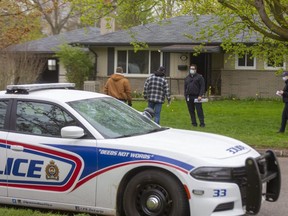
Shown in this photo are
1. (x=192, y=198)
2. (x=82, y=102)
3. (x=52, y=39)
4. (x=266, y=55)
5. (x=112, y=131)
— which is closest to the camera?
(x=192, y=198)

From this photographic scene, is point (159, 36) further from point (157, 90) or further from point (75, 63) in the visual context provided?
point (157, 90)

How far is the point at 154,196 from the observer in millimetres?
5797

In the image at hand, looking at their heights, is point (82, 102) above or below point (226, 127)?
above

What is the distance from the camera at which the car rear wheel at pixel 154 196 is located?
5.68 m

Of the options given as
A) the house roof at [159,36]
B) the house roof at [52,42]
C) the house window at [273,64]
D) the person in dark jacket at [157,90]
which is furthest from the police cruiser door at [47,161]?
the house roof at [52,42]

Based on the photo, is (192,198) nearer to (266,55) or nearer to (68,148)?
(68,148)

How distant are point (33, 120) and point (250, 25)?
1001cm

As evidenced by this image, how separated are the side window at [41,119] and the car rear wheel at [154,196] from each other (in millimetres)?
1123

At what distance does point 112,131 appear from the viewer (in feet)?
21.0

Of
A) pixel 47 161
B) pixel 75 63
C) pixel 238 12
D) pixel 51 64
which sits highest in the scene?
pixel 238 12

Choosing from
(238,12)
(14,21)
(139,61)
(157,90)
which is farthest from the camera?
(139,61)

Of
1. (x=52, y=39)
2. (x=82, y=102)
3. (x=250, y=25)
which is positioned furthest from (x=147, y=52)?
(x=82, y=102)

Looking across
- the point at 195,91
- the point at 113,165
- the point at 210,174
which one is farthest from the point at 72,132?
the point at 195,91

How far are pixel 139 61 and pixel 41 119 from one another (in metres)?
20.8
